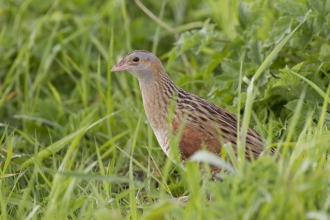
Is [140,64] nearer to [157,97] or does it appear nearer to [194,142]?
[157,97]

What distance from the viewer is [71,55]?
252 inches

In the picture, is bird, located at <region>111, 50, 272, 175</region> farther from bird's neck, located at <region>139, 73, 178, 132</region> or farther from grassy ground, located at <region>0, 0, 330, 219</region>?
grassy ground, located at <region>0, 0, 330, 219</region>

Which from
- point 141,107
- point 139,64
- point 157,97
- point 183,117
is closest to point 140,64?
point 139,64

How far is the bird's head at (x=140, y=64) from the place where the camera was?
14.6 feet

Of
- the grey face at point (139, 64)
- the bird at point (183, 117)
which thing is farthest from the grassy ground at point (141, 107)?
the grey face at point (139, 64)

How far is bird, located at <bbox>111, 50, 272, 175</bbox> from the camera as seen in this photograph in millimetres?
4055

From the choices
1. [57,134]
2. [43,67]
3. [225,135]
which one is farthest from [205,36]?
[43,67]

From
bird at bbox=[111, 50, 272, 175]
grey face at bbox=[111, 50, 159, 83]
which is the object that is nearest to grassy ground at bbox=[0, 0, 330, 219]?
bird at bbox=[111, 50, 272, 175]

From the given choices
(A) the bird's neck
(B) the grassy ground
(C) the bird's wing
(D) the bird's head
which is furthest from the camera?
(D) the bird's head

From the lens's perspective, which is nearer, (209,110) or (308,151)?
(308,151)

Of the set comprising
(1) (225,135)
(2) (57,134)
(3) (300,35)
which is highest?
(3) (300,35)

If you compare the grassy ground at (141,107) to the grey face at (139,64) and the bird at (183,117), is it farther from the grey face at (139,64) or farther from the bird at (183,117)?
the grey face at (139,64)

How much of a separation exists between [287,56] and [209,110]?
851 mm

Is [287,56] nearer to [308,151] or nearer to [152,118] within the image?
[152,118]
